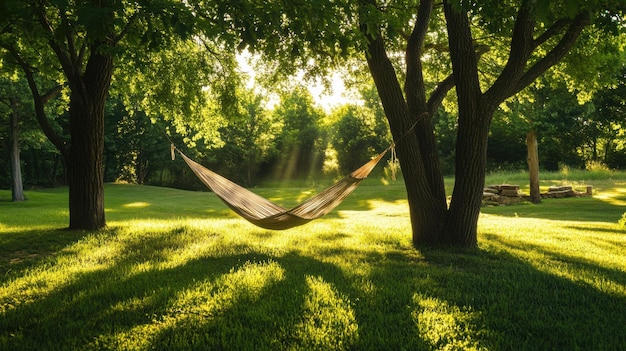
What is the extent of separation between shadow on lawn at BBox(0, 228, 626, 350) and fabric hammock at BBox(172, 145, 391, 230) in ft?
1.72

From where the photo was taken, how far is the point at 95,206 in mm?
6500

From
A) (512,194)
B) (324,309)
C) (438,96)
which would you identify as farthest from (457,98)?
(512,194)

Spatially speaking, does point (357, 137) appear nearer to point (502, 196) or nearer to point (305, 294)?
point (502, 196)

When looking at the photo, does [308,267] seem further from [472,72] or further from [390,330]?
[472,72]

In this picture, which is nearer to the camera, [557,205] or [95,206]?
[95,206]

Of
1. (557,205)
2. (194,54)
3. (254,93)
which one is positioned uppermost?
(194,54)

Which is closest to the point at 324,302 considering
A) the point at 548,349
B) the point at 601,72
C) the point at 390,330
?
the point at 390,330

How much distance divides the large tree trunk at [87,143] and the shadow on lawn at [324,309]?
2726 mm

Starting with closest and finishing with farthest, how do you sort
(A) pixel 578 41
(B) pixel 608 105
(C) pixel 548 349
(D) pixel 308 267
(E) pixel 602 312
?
(C) pixel 548 349
(E) pixel 602 312
(D) pixel 308 267
(A) pixel 578 41
(B) pixel 608 105

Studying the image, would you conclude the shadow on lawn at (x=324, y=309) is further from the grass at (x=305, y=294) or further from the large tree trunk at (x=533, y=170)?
the large tree trunk at (x=533, y=170)

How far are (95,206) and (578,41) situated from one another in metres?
7.15

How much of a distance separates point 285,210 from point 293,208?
0.36 metres

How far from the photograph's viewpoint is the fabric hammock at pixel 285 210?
4.57 metres

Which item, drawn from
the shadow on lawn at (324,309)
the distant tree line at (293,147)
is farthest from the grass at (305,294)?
the distant tree line at (293,147)
